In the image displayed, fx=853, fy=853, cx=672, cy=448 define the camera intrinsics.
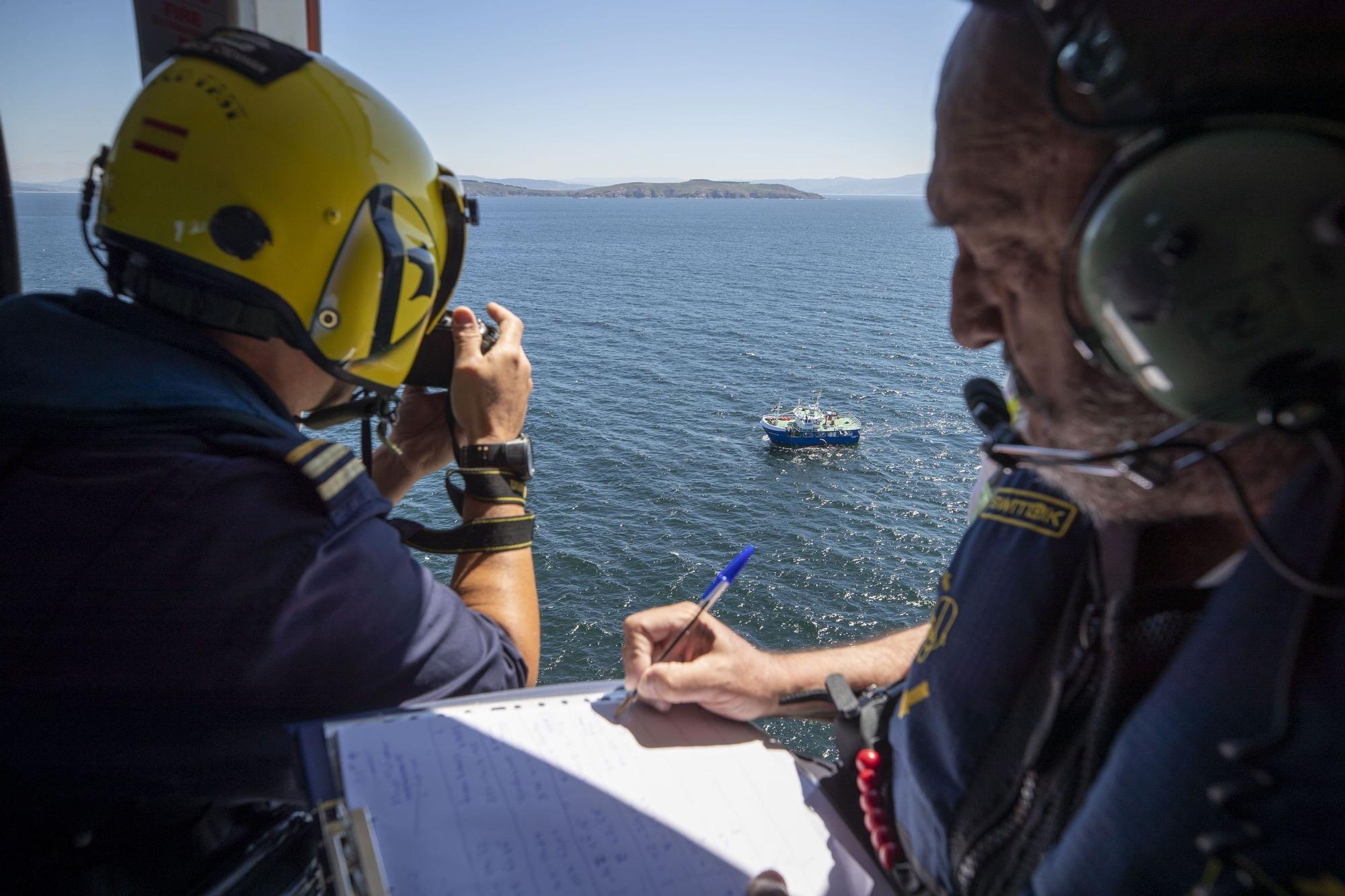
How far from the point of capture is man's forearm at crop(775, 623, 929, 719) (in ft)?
6.05

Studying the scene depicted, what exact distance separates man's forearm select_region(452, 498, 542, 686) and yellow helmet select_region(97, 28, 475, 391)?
526 millimetres

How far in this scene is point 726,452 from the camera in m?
35.4

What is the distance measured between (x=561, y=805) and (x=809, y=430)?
35.0 metres

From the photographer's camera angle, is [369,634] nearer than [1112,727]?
No

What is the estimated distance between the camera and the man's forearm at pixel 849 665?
1.84 metres

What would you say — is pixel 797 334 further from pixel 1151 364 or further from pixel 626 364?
pixel 1151 364

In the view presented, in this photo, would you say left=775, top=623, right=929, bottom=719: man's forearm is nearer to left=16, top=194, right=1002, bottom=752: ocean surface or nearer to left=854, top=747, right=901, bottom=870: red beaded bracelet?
left=854, top=747, right=901, bottom=870: red beaded bracelet

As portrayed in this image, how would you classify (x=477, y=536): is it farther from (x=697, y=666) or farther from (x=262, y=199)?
(x=262, y=199)

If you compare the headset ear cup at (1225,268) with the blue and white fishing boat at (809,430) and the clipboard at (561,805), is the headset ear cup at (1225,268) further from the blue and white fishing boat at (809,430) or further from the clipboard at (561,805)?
the blue and white fishing boat at (809,430)

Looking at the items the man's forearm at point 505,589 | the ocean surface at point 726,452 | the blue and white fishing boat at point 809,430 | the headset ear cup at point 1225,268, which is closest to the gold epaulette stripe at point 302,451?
the man's forearm at point 505,589

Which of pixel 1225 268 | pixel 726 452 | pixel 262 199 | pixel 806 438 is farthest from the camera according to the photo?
pixel 806 438

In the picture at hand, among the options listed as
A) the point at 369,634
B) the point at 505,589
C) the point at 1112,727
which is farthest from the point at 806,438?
the point at 1112,727

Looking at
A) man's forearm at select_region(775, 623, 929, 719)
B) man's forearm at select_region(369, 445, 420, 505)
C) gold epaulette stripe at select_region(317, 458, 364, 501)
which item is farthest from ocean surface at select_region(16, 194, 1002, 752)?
man's forearm at select_region(775, 623, 929, 719)

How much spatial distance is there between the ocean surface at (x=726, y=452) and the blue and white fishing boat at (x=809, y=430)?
0.52 meters
